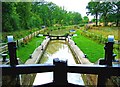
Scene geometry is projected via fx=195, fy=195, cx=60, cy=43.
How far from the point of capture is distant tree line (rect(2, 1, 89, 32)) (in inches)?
303

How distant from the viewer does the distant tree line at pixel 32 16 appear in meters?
7.68

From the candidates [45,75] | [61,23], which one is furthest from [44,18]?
[45,75]

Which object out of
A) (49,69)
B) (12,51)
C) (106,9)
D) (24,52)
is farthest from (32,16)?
(49,69)

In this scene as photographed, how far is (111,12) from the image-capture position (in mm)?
13820

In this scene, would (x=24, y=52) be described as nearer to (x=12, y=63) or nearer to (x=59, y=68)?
(x=12, y=63)

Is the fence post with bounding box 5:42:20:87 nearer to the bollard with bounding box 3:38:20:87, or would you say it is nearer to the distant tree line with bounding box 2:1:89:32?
the bollard with bounding box 3:38:20:87

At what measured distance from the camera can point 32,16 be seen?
15.2m

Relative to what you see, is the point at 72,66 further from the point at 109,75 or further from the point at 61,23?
the point at 61,23

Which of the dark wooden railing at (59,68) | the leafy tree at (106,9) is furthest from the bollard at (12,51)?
the leafy tree at (106,9)

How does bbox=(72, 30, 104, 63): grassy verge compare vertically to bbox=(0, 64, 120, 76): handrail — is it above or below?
below

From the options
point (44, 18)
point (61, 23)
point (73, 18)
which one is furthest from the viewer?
point (73, 18)

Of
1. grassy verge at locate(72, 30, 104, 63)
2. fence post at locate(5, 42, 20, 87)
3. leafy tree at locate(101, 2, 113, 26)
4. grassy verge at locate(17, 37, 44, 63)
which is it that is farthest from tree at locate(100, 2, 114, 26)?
fence post at locate(5, 42, 20, 87)

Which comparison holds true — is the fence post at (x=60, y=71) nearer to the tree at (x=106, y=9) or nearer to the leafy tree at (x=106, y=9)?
the tree at (x=106, y=9)

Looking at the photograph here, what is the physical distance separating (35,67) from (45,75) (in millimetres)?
2112
